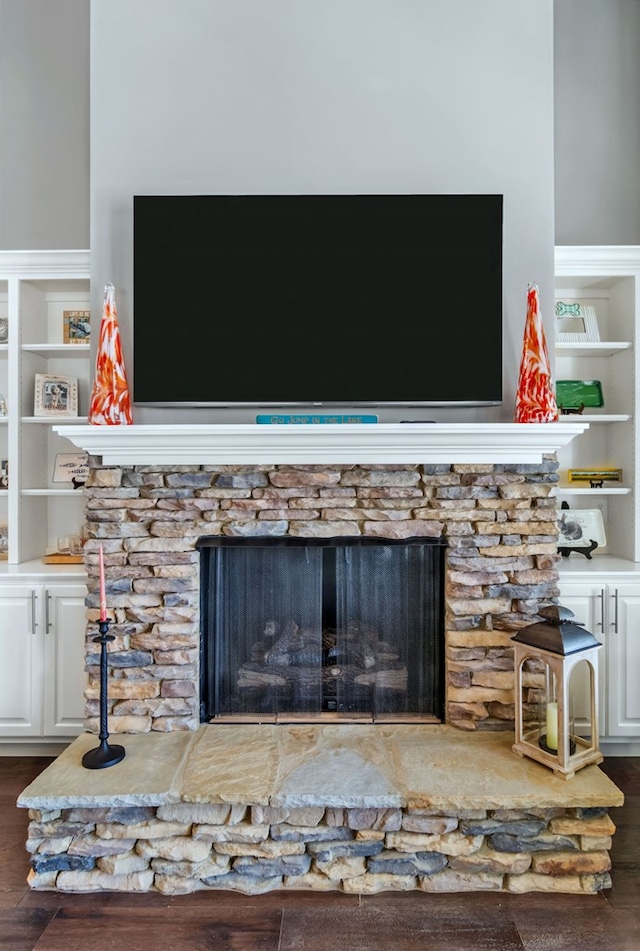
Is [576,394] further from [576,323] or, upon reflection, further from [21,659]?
[21,659]

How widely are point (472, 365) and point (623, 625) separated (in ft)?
4.27

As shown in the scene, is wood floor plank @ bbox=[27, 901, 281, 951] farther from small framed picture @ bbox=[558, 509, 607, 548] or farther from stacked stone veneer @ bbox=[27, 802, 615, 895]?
small framed picture @ bbox=[558, 509, 607, 548]

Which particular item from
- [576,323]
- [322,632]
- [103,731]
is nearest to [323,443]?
[322,632]

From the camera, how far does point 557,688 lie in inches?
70.0

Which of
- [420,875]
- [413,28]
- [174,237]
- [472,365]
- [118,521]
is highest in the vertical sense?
[413,28]

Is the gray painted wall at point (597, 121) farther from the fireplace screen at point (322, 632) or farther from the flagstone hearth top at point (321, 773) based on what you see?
the flagstone hearth top at point (321, 773)

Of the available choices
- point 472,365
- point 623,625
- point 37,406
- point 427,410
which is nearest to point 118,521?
point 37,406

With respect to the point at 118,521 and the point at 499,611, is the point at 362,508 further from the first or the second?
the point at 118,521

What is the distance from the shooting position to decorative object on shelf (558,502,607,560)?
2.62 m

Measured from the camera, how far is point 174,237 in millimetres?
2113

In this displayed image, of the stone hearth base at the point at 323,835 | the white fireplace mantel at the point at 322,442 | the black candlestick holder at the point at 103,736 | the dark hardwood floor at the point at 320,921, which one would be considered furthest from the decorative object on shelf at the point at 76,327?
the dark hardwood floor at the point at 320,921

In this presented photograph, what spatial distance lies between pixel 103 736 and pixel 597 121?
11.5 ft

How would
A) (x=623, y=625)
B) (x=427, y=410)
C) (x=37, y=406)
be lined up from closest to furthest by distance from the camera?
(x=427, y=410)
(x=623, y=625)
(x=37, y=406)

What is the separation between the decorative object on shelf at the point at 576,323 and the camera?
2.66 meters
